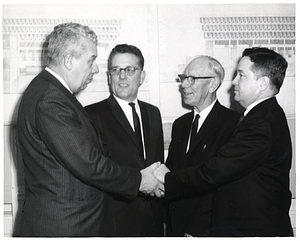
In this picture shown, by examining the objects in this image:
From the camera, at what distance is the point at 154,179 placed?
8.29 ft

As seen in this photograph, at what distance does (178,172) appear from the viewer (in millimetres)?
2436

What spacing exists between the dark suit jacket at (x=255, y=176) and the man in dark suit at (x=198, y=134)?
18 cm

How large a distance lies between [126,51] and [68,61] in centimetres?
83

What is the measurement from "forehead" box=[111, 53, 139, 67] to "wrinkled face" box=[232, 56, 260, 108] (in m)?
0.84

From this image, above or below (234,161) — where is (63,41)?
above

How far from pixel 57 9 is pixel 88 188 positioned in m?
1.52

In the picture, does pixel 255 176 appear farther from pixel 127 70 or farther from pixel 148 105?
pixel 127 70

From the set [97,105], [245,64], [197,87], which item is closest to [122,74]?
[97,105]

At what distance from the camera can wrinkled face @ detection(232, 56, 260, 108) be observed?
2.28 m

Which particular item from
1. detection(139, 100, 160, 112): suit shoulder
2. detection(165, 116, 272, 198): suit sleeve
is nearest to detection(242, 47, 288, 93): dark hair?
detection(165, 116, 272, 198): suit sleeve

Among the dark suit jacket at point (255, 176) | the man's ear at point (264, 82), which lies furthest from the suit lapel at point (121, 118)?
the man's ear at point (264, 82)

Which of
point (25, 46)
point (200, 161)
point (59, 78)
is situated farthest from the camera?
point (25, 46)

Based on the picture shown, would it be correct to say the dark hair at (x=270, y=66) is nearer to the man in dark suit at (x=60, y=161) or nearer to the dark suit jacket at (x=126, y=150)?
the dark suit jacket at (x=126, y=150)

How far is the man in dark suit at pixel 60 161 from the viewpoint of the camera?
184 centimetres
